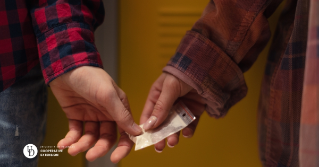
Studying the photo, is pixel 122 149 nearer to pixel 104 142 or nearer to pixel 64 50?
pixel 104 142

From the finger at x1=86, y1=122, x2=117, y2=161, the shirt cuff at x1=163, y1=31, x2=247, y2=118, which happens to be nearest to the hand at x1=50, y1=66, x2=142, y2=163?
the finger at x1=86, y1=122, x2=117, y2=161

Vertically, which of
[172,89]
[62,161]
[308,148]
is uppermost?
[308,148]

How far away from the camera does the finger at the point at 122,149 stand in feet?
1.52

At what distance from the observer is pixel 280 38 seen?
0.59 metres

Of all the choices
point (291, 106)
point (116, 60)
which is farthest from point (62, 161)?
point (291, 106)

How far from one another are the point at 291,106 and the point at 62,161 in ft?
1.91

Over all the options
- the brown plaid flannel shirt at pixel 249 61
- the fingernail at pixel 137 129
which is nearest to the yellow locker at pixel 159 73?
the brown plaid flannel shirt at pixel 249 61

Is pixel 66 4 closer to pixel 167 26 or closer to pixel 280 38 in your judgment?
pixel 167 26

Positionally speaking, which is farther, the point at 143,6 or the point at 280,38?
the point at 143,6

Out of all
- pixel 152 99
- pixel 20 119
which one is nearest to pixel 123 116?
pixel 152 99

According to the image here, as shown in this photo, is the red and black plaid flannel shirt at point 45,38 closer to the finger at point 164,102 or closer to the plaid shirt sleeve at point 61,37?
the plaid shirt sleeve at point 61,37

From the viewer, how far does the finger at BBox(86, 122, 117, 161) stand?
0.46 metres

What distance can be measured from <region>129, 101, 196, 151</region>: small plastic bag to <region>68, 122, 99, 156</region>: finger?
3.3 inches

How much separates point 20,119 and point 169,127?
322 millimetres
